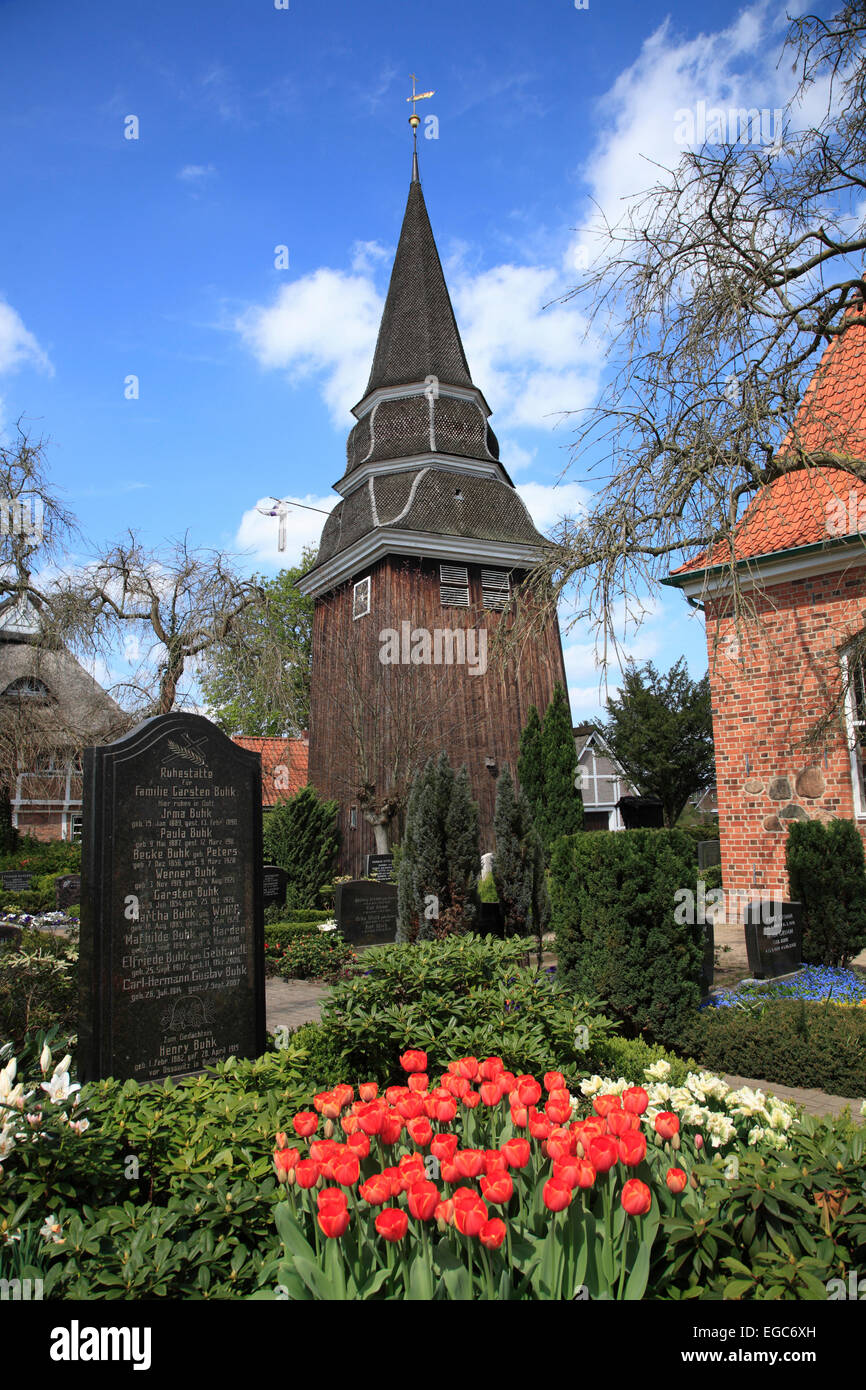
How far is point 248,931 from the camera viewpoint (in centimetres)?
545

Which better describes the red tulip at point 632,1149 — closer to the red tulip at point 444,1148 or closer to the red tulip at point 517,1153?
the red tulip at point 517,1153

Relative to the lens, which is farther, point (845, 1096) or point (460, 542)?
point (460, 542)

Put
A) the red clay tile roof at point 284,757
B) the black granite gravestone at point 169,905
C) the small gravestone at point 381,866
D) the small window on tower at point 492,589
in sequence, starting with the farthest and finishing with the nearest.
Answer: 1. the red clay tile roof at point 284,757
2. the small window on tower at point 492,589
3. the small gravestone at point 381,866
4. the black granite gravestone at point 169,905

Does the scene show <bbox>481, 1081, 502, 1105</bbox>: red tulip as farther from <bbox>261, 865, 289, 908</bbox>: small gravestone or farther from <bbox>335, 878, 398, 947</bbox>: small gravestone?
<bbox>261, 865, 289, 908</bbox>: small gravestone

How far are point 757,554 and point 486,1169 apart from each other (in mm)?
10551

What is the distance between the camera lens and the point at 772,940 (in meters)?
8.52

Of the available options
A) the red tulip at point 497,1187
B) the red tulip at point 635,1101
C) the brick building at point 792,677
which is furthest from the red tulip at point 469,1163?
the brick building at point 792,677

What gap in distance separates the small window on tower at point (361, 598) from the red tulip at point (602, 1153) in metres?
19.1

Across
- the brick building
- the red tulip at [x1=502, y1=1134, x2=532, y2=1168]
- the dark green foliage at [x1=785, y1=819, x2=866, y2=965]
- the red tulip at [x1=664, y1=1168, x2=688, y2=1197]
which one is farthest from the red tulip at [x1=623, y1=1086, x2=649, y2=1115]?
the brick building

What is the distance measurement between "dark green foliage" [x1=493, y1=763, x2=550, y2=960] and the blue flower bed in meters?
3.46

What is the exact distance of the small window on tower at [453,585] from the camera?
2056 centimetres
